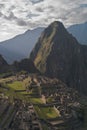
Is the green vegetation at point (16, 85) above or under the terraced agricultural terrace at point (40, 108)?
above

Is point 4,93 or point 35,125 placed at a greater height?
point 4,93

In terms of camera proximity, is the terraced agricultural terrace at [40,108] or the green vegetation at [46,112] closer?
the terraced agricultural terrace at [40,108]

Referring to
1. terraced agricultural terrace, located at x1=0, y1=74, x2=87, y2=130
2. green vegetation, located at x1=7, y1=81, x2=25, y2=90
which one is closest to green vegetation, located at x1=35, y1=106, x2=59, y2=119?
terraced agricultural terrace, located at x1=0, y1=74, x2=87, y2=130

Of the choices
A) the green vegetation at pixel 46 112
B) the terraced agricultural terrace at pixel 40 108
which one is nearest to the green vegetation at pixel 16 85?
the terraced agricultural terrace at pixel 40 108

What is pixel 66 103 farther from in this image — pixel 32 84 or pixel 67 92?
pixel 32 84

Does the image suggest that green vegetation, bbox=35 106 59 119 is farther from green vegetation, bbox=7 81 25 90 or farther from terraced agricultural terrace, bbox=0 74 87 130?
green vegetation, bbox=7 81 25 90

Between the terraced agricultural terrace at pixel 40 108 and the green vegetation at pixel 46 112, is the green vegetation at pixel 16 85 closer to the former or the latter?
the terraced agricultural terrace at pixel 40 108

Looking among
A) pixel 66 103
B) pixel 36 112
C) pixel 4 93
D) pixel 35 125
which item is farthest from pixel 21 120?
pixel 4 93

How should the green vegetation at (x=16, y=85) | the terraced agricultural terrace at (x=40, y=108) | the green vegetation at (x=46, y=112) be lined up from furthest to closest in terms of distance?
the green vegetation at (x=16, y=85), the green vegetation at (x=46, y=112), the terraced agricultural terrace at (x=40, y=108)
